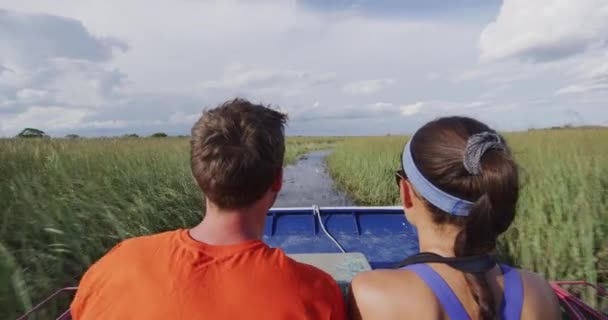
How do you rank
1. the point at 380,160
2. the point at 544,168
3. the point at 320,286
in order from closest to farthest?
1. the point at 320,286
2. the point at 544,168
3. the point at 380,160

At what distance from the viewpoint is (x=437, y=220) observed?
1.33 m

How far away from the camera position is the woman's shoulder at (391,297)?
1.20 metres

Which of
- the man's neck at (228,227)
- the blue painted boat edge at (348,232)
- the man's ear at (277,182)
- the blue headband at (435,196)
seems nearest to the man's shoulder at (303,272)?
the man's neck at (228,227)

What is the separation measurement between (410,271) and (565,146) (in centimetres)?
571

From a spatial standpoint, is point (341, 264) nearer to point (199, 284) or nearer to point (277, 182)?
point (277, 182)

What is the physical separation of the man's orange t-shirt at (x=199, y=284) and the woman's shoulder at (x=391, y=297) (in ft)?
0.34

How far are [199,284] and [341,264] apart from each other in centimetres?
151

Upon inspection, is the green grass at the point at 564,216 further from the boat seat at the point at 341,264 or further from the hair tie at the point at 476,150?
the hair tie at the point at 476,150

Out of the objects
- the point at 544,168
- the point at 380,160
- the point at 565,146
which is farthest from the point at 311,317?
the point at 380,160

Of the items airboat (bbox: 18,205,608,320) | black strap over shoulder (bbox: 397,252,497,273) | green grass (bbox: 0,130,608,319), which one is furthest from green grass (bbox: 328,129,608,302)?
black strap over shoulder (bbox: 397,252,497,273)

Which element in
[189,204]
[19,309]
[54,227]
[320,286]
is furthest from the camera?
[189,204]

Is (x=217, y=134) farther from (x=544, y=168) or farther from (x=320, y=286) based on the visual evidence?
(x=544, y=168)

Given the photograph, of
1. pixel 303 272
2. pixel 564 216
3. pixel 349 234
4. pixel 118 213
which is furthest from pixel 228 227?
pixel 118 213

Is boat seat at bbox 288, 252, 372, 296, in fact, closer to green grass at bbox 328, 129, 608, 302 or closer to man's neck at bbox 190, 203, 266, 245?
man's neck at bbox 190, 203, 266, 245
